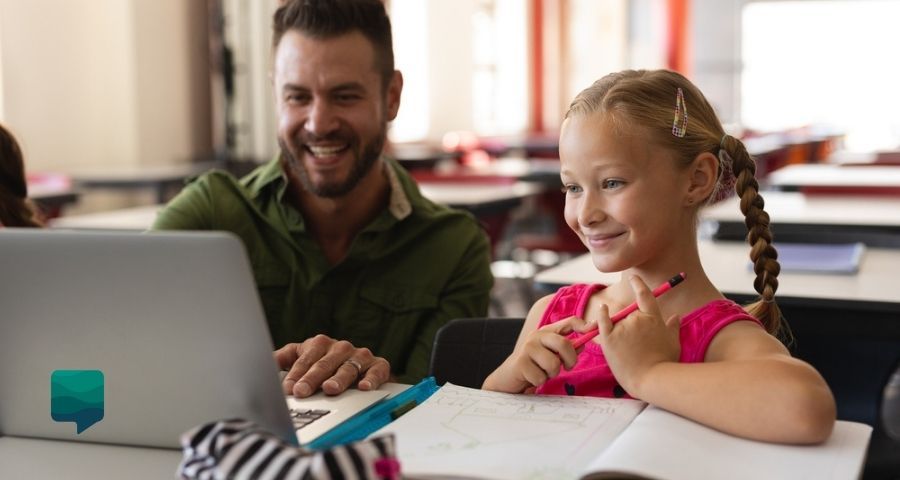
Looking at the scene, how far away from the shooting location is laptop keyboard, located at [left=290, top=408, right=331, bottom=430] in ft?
3.79

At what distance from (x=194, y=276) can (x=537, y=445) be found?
13.8 inches

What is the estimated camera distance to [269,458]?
2.81 feet

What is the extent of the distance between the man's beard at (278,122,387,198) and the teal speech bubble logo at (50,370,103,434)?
914 mm

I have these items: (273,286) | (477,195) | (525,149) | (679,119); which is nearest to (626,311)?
(679,119)

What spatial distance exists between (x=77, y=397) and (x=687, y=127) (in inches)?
30.5

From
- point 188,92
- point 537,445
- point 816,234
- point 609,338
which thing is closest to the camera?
point 537,445

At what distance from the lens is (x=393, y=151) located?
824 cm

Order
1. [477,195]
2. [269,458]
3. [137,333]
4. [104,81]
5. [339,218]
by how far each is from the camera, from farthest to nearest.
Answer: [104,81] < [477,195] < [339,218] < [137,333] < [269,458]

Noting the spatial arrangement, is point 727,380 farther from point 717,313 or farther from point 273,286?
point 273,286

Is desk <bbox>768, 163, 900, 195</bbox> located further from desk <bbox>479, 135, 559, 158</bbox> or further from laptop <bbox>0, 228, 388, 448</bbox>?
desk <bbox>479, 135, 559, 158</bbox>

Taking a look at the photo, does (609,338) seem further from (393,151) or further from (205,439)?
(393,151)

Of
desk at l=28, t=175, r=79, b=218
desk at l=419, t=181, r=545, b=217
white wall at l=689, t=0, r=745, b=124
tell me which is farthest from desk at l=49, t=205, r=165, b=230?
white wall at l=689, t=0, r=745, b=124

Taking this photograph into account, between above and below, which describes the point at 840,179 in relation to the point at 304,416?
below

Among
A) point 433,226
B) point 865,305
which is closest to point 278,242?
point 433,226
